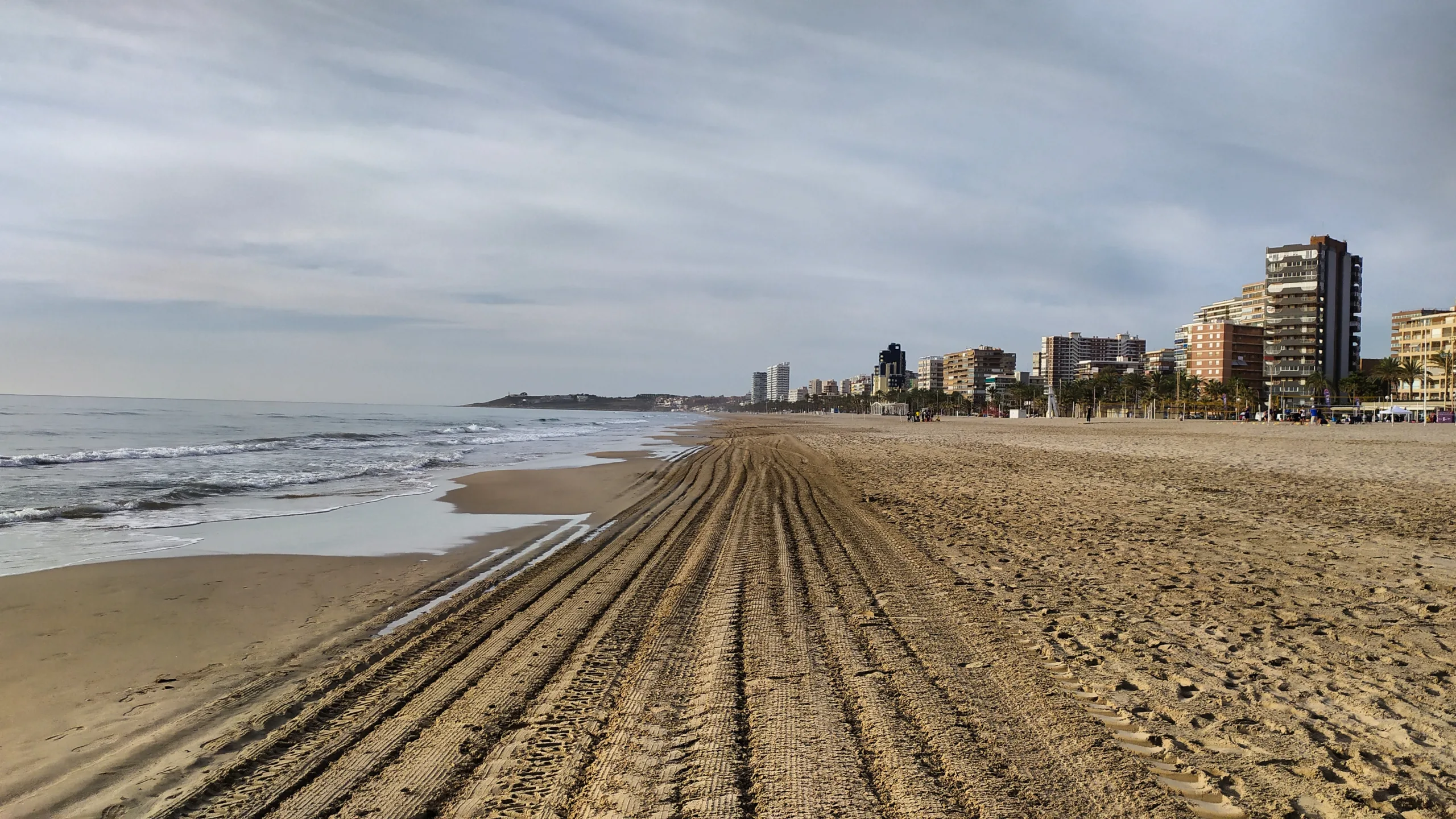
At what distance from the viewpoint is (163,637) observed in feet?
18.4

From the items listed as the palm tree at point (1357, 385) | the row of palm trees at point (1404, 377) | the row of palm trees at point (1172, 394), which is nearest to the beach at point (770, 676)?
the row of palm trees at point (1172, 394)

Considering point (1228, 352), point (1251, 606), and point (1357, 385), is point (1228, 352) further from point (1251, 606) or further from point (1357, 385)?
point (1251, 606)

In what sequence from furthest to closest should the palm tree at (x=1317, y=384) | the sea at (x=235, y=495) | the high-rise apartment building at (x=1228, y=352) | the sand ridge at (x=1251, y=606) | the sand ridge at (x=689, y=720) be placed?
1. the high-rise apartment building at (x=1228, y=352)
2. the palm tree at (x=1317, y=384)
3. the sea at (x=235, y=495)
4. the sand ridge at (x=1251, y=606)
5. the sand ridge at (x=689, y=720)

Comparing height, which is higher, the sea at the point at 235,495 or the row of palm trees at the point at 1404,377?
the row of palm trees at the point at 1404,377

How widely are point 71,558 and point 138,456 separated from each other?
18790mm

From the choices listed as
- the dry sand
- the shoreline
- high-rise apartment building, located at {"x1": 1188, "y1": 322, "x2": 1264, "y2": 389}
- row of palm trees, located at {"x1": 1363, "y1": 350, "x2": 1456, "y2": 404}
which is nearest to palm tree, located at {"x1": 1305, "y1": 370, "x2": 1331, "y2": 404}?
row of palm trees, located at {"x1": 1363, "y1": 350, "x2": 1456, "y2": 404}

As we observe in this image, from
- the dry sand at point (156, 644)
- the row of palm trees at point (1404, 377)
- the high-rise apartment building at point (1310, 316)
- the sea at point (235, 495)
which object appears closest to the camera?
the dry sand at point (156, 644)

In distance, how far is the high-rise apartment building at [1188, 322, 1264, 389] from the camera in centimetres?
12319

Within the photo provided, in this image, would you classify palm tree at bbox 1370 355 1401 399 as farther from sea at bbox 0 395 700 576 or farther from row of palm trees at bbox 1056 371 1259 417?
sea at bbox 0 395 700 576

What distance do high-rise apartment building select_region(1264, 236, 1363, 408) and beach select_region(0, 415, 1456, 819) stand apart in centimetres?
13212

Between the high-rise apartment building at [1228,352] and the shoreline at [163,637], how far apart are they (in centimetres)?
14254

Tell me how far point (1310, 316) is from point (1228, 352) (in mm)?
12740

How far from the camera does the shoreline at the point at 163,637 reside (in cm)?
361

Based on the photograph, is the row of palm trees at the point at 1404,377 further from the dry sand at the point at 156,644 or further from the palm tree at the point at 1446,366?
the dry sand at the point at 156,644
